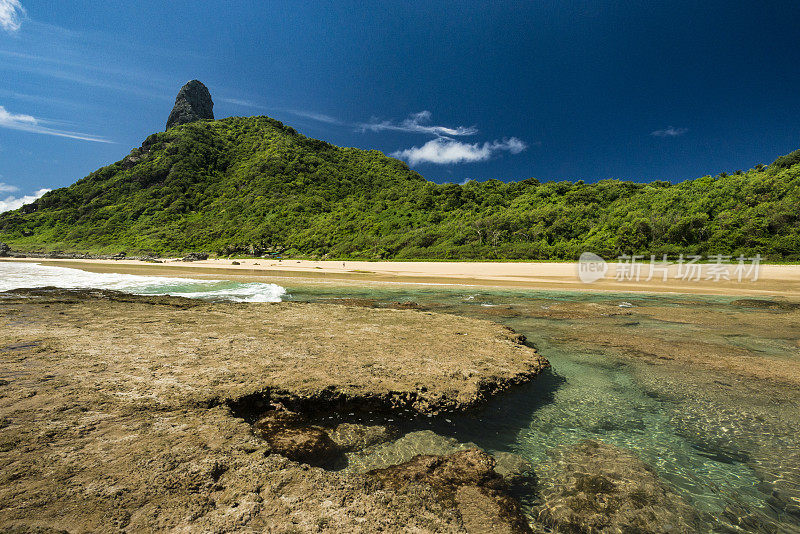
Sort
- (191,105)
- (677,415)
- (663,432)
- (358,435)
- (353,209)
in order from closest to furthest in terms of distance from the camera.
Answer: (358,435), (663,432), (677,415), (353,209), (191,105)

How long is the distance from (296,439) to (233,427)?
65 cm

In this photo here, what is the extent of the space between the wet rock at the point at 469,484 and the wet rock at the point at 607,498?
13.5 inches

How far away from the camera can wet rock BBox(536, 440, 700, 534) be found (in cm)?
254

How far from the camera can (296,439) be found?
3219 mm

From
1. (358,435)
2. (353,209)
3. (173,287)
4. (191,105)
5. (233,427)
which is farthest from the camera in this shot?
(191,105)

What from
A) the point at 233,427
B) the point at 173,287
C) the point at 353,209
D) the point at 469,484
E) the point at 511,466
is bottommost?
the point at 173,287

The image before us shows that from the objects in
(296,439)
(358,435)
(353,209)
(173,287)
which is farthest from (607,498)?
(353,209)

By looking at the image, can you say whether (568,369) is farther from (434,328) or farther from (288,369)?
(288,369)

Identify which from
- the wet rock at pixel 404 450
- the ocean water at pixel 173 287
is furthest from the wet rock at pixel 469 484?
the ocean water at pixel 173 287

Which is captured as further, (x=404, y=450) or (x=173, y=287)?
(x=173, y=287)

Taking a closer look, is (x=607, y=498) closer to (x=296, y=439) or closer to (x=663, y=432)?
(x=663, y=432)

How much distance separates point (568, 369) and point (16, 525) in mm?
6884

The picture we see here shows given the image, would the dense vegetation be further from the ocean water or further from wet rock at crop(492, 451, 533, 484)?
wet rock at crop(492, 451, 533, 484)

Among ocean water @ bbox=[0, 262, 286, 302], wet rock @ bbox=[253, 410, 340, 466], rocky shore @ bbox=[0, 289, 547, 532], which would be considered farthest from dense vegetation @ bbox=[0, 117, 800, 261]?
wet rock @ bbox=[253, 410, 340, 466]
